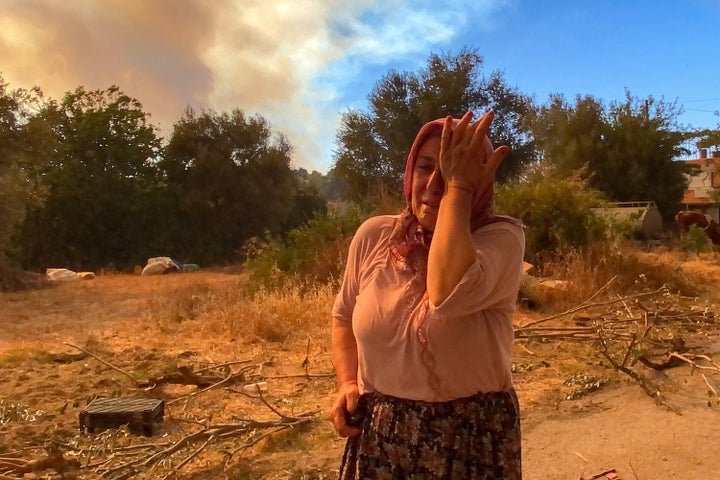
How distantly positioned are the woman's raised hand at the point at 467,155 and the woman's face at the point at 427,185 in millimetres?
101

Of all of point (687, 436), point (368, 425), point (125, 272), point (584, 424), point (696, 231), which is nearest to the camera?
point (368, 425)

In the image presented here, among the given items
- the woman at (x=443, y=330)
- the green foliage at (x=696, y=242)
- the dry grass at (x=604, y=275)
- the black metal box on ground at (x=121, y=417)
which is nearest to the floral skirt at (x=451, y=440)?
the woman at (x=443, y=330)

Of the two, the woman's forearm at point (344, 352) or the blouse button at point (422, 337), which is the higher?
the blouse button at point (422, 337)

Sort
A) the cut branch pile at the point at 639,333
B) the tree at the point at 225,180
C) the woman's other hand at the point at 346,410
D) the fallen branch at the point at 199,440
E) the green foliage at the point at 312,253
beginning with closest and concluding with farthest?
the woman's other hand at the point at 346,410, the fallen branch at the point at 199,440, the cut branch pile at the point at 639,333, the green foliage at the point at 312,253, the tree at the point at 225,180

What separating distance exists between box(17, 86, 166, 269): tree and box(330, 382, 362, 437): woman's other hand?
2169 cm

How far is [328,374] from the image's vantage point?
5418 mm

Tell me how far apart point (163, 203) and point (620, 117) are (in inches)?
677

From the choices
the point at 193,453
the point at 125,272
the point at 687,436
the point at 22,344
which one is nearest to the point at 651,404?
the point at 687,436

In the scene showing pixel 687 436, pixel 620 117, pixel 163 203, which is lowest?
pixel 687 436

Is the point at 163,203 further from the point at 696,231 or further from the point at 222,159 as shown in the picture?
the point at 696,231

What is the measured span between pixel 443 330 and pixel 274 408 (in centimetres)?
301

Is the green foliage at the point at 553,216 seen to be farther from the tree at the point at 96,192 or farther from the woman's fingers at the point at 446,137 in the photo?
the tree at the point at 96,192

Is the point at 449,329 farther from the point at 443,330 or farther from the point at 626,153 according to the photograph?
the point at 626,153

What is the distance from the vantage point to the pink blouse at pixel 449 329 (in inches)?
61.7
